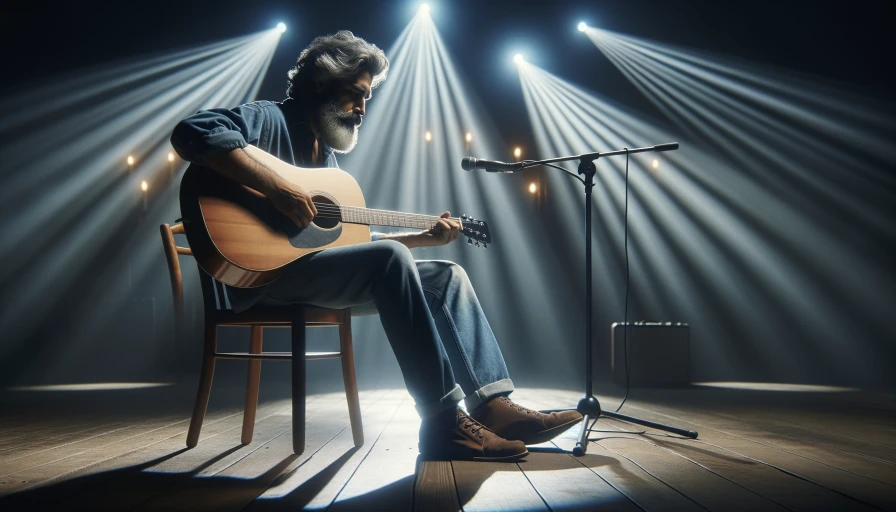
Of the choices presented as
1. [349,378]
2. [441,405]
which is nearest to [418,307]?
[441,405]

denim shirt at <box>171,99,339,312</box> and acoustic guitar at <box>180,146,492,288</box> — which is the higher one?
denim shirt at <box>171,99,339,312</box>

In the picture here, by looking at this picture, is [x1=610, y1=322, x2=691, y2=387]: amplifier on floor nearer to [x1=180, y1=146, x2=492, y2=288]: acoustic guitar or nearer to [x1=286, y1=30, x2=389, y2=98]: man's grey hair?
[x1=286, y1=30, x2=389, y2=98]: man's grey hair

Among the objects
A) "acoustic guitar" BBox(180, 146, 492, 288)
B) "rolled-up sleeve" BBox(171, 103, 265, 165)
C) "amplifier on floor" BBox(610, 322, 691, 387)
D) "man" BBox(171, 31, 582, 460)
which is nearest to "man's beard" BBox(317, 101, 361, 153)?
"man" BBox(171, 31, 582, 460)

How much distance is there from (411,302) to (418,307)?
0.02 meters

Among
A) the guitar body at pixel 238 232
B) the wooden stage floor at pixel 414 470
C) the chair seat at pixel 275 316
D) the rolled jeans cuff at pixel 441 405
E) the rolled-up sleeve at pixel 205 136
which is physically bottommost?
the wooden stage floor at pixel 414 470

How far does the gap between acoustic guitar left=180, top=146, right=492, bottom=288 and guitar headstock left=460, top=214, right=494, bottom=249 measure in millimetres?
486

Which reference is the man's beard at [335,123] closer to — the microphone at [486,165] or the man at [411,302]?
the man at [411,302]

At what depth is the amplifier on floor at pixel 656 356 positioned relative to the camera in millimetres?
4914

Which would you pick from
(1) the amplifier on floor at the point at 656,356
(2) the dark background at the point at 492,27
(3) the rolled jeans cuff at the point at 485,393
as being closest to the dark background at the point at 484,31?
(2) the dark background at the point at 492,27

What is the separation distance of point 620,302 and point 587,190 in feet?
16.2

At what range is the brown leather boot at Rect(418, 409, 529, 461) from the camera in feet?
4.83

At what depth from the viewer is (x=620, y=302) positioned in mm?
6637

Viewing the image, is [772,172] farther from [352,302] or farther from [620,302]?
[352,302]

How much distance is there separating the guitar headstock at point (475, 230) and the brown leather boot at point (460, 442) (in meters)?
0.78
